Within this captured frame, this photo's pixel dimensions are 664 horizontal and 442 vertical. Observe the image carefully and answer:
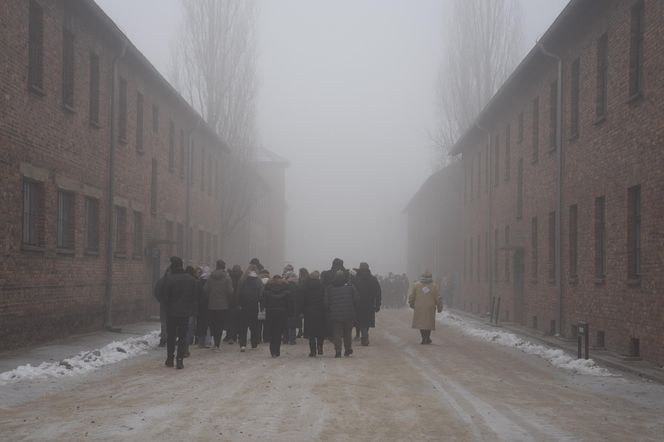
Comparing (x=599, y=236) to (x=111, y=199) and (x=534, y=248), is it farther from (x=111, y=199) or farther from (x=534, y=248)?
(x=111, y=199)

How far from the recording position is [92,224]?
25.1 metres

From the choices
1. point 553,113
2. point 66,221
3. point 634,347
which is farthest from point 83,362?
point 553,113

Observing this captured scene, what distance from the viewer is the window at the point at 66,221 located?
22.4 m

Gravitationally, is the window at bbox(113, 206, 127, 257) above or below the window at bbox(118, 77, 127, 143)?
below

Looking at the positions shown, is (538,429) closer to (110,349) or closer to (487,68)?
(110,349)

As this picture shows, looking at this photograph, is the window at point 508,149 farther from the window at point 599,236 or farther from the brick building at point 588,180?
the window at point 599,236

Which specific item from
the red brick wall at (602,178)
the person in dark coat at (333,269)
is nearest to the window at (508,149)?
the red brick wall at (602,178)

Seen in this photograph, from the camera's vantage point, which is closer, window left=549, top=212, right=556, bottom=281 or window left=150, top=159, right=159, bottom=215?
window left=549, top=212, right=556, bottom=281

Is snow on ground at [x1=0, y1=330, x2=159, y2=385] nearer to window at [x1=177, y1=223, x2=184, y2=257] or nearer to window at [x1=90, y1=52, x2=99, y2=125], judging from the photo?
window at [x1=90, y1=52, x2=99, y2=125]

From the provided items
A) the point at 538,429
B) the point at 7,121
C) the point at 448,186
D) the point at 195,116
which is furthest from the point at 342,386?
the point at 448,186

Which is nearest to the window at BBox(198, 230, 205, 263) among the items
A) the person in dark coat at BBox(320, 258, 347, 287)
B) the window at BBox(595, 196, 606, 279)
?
the person in dark coat at BBox(320, 258, 347, 287)

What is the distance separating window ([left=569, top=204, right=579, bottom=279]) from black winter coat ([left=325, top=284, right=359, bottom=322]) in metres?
7.03

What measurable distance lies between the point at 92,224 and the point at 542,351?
11.3 metres

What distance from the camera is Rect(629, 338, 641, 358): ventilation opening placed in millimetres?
18228
